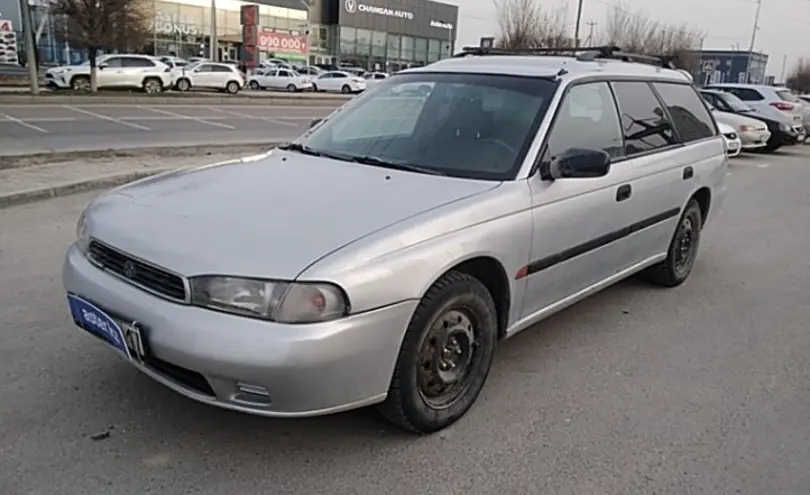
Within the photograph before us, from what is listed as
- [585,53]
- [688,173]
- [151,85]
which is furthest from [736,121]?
[151,85]

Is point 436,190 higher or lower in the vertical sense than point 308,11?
lower

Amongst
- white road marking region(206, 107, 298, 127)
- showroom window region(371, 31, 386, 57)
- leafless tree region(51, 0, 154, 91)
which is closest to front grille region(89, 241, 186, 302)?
white road marking region(206, 107, 298, 127)

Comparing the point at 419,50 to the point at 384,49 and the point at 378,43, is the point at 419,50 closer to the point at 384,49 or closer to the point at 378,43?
the point at 384,49

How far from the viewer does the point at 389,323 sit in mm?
2664

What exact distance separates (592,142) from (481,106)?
0.71 metres

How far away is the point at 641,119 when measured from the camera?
456 centimetres

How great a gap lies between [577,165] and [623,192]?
32.1 inches

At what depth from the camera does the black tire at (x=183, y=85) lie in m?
30.8

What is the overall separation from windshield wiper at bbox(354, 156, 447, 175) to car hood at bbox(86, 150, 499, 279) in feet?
0.21

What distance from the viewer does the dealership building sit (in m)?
51.7

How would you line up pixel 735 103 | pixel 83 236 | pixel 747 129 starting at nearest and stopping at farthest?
pixel 83 236, pixel 747 129, pixel 735 103

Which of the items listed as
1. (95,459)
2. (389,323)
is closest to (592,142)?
(389,323)

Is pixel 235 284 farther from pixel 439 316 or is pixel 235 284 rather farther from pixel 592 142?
pixel 592 142

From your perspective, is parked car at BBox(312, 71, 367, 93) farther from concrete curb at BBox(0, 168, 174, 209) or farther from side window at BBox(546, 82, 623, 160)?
side window at BBox(546, 82, 623, 160)
